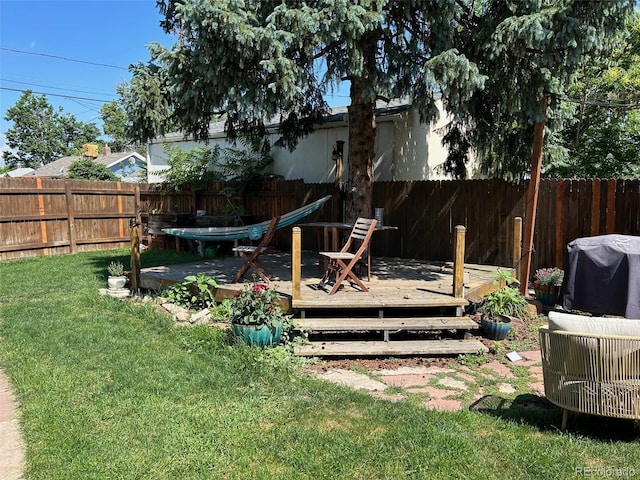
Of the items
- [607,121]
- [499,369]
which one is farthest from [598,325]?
[607,121]

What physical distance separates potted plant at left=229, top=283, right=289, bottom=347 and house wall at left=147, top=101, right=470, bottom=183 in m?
5.28

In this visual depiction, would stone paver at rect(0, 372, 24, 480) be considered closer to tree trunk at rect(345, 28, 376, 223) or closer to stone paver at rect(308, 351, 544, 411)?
stone paver at rect(308, 351, 544, 411)

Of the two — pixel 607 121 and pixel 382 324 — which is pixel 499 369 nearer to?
pixel 382 324

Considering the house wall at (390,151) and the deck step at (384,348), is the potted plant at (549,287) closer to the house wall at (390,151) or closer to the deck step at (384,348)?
the deck step at (384,348)

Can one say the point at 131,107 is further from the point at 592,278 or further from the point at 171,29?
the point at 592,278

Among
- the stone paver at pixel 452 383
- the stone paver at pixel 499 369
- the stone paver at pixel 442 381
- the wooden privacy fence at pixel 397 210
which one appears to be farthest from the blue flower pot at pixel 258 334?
the wooden privacy fence at pixel 397 210

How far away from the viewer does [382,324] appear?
4.70 meters

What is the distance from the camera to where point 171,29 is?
7730 mm

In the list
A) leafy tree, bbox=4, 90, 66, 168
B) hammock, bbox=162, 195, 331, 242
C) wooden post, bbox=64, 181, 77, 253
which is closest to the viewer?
hammock, bbox=162, 195, 331, 242

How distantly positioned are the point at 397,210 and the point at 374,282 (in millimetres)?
2841

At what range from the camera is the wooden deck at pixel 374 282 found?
4930 mm

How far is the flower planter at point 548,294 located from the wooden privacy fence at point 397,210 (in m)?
1.12

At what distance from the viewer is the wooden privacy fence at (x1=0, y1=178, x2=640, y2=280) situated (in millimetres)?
6867

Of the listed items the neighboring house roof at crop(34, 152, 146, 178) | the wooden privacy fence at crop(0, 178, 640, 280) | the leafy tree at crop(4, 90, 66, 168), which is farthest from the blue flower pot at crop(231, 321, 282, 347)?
the leafy tree at crop(4, 90, 66, 168)
